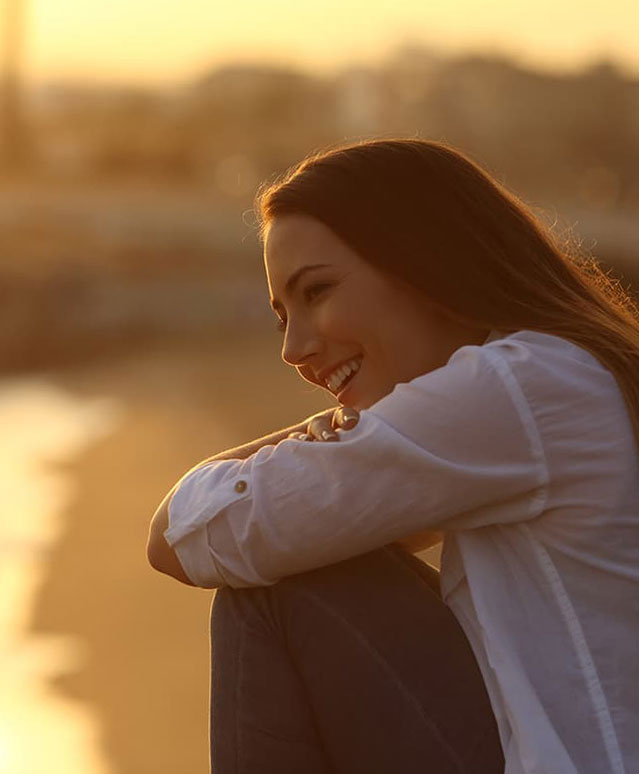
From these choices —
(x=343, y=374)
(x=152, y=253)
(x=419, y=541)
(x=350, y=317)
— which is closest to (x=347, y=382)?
(x=343, y=374)

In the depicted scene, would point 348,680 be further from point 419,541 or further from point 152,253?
point 152,253

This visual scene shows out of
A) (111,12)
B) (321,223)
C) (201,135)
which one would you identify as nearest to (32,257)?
(321,223)

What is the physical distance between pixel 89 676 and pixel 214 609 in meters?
1.60

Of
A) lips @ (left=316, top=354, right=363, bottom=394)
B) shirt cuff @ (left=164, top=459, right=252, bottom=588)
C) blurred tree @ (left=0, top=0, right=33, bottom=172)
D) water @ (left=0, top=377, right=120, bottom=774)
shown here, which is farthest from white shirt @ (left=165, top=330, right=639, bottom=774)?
blurred tree @ (left=0, top=0, right=33, bottom=172)

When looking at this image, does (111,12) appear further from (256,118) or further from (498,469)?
(498,469)

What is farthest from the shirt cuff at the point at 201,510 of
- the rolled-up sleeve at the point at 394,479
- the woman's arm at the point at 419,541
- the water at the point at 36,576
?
the water at the point at 36,576

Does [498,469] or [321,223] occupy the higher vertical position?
[321,223]

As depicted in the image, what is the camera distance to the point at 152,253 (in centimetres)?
1861

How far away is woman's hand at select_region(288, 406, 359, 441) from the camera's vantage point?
219cm

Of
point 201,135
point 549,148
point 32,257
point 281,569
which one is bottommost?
point 281,569

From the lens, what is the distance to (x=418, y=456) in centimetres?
205

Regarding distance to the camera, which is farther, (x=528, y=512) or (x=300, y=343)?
(x=300, y=343)

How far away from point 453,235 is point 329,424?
12.2 inches

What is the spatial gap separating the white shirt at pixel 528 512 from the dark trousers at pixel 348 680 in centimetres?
6
